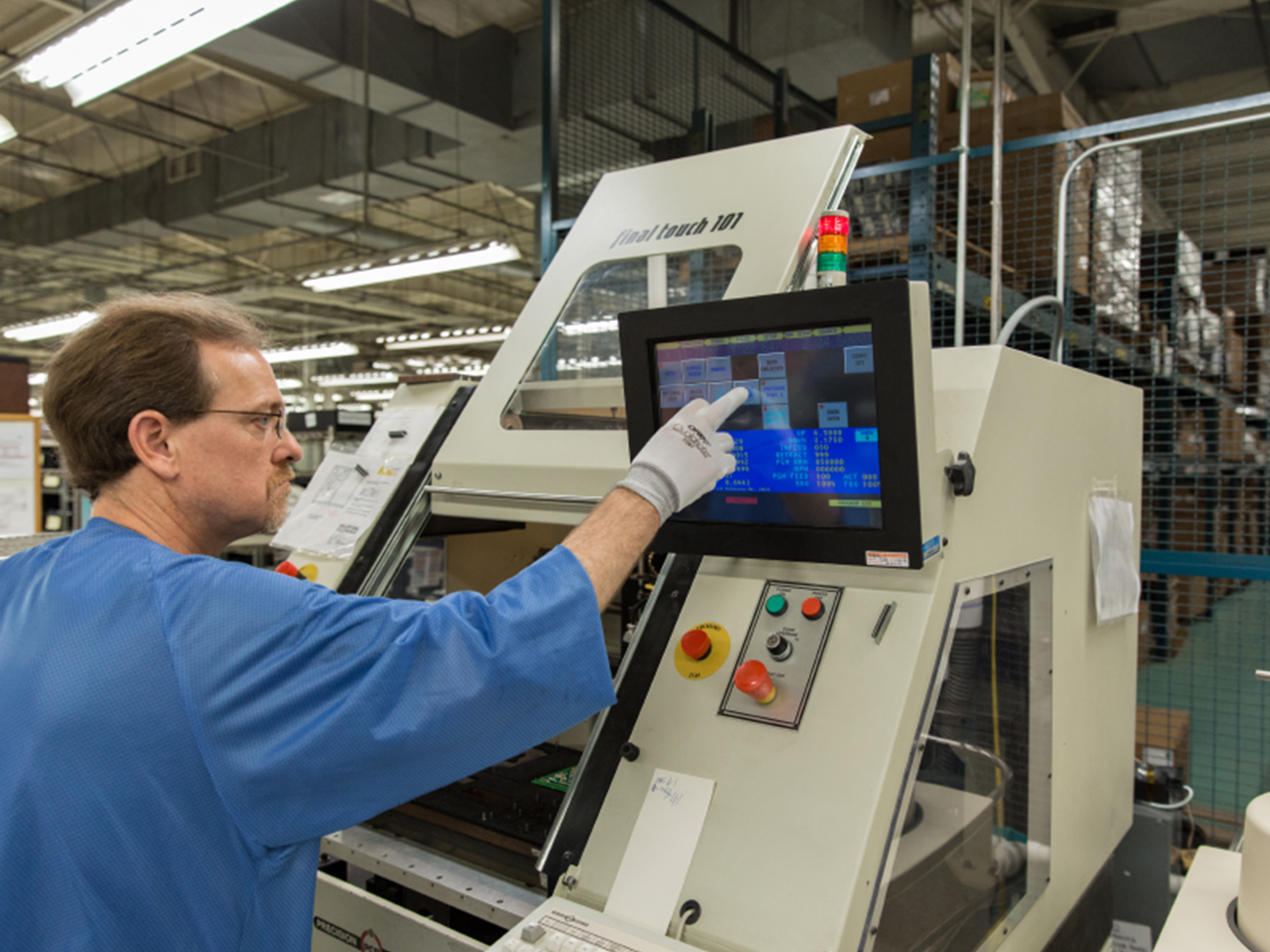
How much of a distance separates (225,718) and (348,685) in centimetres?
12

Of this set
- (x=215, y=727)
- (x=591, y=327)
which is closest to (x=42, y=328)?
(x=591, y=327)

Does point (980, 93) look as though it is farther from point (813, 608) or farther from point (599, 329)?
point (813, 608)

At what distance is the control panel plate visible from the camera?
107 centimetres

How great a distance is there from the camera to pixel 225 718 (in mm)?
854

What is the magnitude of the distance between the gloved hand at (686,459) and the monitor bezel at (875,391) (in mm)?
87

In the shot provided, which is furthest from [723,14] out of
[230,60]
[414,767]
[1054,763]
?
[414,767]

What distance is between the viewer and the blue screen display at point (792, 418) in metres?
1.03

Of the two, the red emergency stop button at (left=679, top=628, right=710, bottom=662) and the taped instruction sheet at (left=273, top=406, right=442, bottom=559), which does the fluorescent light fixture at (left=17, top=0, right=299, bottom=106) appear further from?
the red emergency stop button at (left=679, top=628, right=710, bottom=662)

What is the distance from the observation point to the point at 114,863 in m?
0.87

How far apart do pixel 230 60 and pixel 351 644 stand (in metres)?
6.51

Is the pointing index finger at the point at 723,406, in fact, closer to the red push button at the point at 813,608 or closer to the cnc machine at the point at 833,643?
the cnc machine at the point at 833,643

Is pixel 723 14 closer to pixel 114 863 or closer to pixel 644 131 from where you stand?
pixel 644 131

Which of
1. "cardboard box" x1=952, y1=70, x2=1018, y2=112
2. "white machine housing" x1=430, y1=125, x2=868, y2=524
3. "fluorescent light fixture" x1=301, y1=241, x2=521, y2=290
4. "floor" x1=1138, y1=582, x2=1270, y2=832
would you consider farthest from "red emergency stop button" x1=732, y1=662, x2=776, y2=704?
"fluorescent light fixture" x1=301, y1=241, x2=521, y2=290

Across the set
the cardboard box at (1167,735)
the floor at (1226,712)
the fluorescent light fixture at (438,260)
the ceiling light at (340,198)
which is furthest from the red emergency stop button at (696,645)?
the ceiling light at (340,198)
